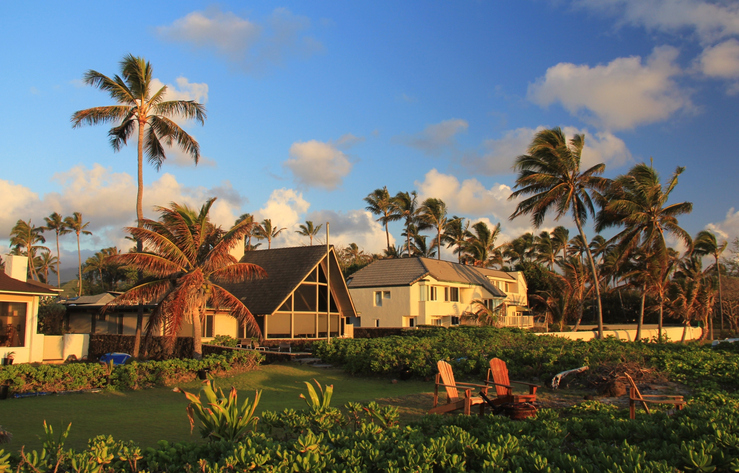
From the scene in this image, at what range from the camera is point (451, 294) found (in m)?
43.7

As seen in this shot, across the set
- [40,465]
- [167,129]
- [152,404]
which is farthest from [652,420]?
[167,129]

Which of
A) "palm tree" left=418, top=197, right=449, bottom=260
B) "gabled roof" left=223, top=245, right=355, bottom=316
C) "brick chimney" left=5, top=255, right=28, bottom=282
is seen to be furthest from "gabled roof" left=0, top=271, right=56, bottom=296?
"palm tree" left=418, top=197, right=449, bottom=260

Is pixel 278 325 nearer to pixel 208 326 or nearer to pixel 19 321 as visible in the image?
pixel 208 326

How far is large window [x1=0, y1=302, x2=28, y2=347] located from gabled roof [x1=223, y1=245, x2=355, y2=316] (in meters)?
9.57

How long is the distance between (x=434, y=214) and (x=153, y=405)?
47.9m

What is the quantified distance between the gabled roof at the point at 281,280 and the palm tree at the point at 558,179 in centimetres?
1362

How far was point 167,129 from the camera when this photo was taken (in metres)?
25.3

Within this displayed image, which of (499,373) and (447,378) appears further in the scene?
(499,373)

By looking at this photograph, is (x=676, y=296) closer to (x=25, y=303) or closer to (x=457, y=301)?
(x=457, y=301)

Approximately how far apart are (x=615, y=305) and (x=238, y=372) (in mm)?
52868

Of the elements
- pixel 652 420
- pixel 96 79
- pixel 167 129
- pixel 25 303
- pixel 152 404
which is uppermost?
pixel 96 79

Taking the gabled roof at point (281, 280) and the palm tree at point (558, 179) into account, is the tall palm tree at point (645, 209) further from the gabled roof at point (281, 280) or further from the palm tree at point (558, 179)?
the gabled roof at point (281, 280)

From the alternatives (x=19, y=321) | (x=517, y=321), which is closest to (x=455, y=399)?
(x=19, y=321)

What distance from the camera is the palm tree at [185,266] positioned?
1828 cm
